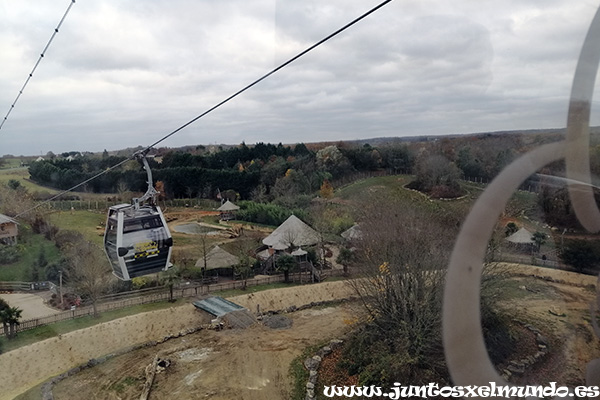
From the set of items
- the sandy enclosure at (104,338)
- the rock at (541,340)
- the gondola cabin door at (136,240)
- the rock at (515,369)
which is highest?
the gondola cabin door at (136,240)

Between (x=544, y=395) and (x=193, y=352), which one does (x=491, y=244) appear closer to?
(x=544, y=395)

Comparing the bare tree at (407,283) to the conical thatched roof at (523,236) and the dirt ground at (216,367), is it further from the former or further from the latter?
the conical thatched roof at (523,236)

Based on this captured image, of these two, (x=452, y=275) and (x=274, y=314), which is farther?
(x=274, y=314)

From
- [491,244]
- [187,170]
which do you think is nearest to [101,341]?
[491,244]

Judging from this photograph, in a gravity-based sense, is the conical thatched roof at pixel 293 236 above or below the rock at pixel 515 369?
above

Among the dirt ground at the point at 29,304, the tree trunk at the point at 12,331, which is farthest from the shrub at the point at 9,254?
the tree trunk at the point at 12,331

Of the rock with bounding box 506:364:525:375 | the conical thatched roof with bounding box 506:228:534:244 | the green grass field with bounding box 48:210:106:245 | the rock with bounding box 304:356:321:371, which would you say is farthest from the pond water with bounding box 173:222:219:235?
the rock with bounding box 506:364:525:375
